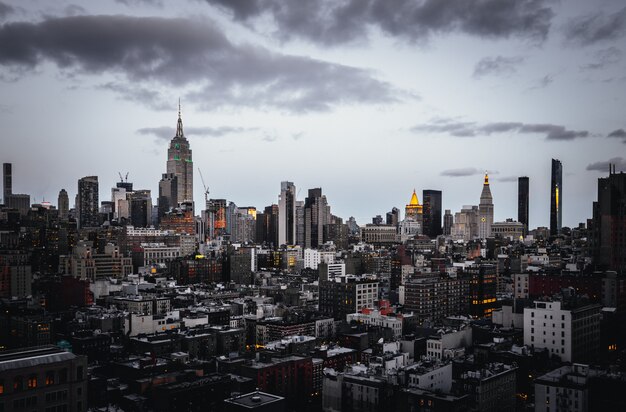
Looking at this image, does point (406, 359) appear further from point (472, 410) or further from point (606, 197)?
point (606, 197)

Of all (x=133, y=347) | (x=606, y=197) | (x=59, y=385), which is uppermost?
(x=606, y=197)

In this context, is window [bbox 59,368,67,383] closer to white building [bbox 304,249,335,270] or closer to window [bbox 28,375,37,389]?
window [bbox 28,375,37,389]

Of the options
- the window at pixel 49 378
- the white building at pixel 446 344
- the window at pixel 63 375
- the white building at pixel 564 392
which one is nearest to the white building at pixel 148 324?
the white building at pixel 446 344

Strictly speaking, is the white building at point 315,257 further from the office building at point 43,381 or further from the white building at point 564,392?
the office building at point 43,381

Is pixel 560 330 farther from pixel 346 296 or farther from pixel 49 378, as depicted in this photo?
pixel 49 378

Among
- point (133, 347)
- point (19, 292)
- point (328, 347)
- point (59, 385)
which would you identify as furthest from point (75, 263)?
point (59, 385)

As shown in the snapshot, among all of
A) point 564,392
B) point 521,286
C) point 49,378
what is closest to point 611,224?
point 521,286
